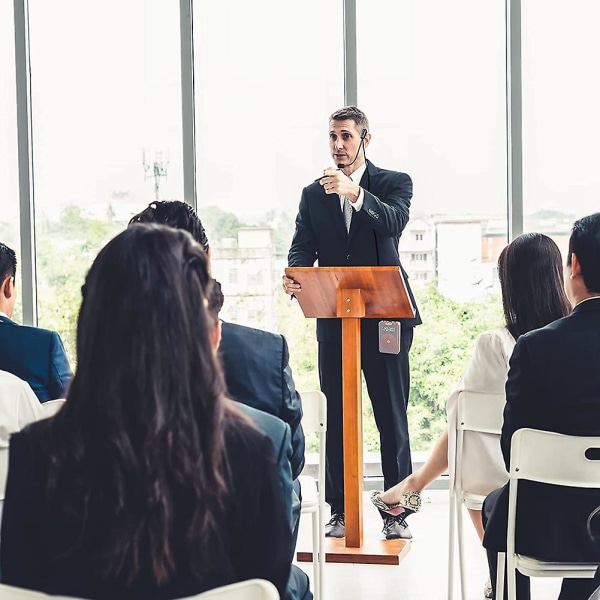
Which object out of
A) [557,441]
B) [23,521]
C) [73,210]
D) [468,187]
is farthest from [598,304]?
[73,210]

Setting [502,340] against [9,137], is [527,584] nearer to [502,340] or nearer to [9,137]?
[502,340]

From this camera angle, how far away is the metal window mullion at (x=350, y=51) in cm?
525

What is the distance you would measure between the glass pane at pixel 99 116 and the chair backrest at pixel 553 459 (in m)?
3.44

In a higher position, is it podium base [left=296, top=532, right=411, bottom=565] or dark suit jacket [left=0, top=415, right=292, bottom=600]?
dark suit jacket [left=0, top=415, right=292, bottom=600]

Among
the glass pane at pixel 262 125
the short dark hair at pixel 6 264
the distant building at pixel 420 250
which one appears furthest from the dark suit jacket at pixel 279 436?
the distant building at pixel 420 250

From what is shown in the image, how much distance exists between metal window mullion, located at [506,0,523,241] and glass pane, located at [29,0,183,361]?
190cm

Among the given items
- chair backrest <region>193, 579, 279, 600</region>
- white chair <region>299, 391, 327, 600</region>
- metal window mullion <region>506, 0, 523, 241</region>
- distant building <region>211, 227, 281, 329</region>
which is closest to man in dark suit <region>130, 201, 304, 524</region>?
white chair <region>299, 391, 327, 600</region>

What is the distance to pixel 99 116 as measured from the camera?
534 cm

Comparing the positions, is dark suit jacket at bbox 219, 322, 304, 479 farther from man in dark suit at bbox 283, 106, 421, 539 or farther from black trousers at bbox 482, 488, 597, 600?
man in dark suit at bbox 283, 106, 421, 539

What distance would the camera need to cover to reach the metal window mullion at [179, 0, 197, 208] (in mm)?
5258

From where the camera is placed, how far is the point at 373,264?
4.32 meters

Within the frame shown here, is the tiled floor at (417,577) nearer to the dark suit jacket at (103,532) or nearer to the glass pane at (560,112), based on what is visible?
the glass pane at (560,112)

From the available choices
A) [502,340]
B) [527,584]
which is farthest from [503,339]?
[527,584]

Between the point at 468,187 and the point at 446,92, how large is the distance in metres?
0.56
